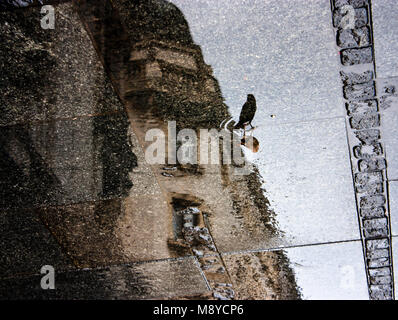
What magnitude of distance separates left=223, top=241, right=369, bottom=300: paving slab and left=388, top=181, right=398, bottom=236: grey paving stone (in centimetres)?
30

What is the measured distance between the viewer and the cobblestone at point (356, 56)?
1.63 m

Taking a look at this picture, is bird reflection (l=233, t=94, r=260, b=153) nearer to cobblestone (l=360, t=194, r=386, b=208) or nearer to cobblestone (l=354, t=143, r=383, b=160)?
cobblestone (l=354, t=143, r=383, b=160)

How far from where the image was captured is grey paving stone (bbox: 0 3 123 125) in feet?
5.24

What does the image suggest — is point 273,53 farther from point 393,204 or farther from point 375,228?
point 375,228

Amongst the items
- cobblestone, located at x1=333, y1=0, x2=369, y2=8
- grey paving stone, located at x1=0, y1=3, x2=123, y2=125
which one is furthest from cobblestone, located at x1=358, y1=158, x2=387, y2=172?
grey paving stone, located at x1=0, y1=3, x2=123, y2=125

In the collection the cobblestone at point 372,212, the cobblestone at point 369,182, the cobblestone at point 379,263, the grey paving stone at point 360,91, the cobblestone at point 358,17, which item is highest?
the cobblestone at point 358,17

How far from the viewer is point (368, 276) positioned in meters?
2.26

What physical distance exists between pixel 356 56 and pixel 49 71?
2.07 meters

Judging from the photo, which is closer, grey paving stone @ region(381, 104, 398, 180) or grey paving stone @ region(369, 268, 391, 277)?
grey paving stone @ region(381, 104, 398, 180)

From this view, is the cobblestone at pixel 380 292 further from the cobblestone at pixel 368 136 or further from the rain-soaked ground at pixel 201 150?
the cobblestone at pixel 368 136

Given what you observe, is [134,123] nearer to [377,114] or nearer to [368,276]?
[377,114]

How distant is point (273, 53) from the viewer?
1647 mm

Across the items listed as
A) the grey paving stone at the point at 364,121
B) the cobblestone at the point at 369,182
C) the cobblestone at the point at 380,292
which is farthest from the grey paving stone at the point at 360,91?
the cobblestone at the point at 380,292
